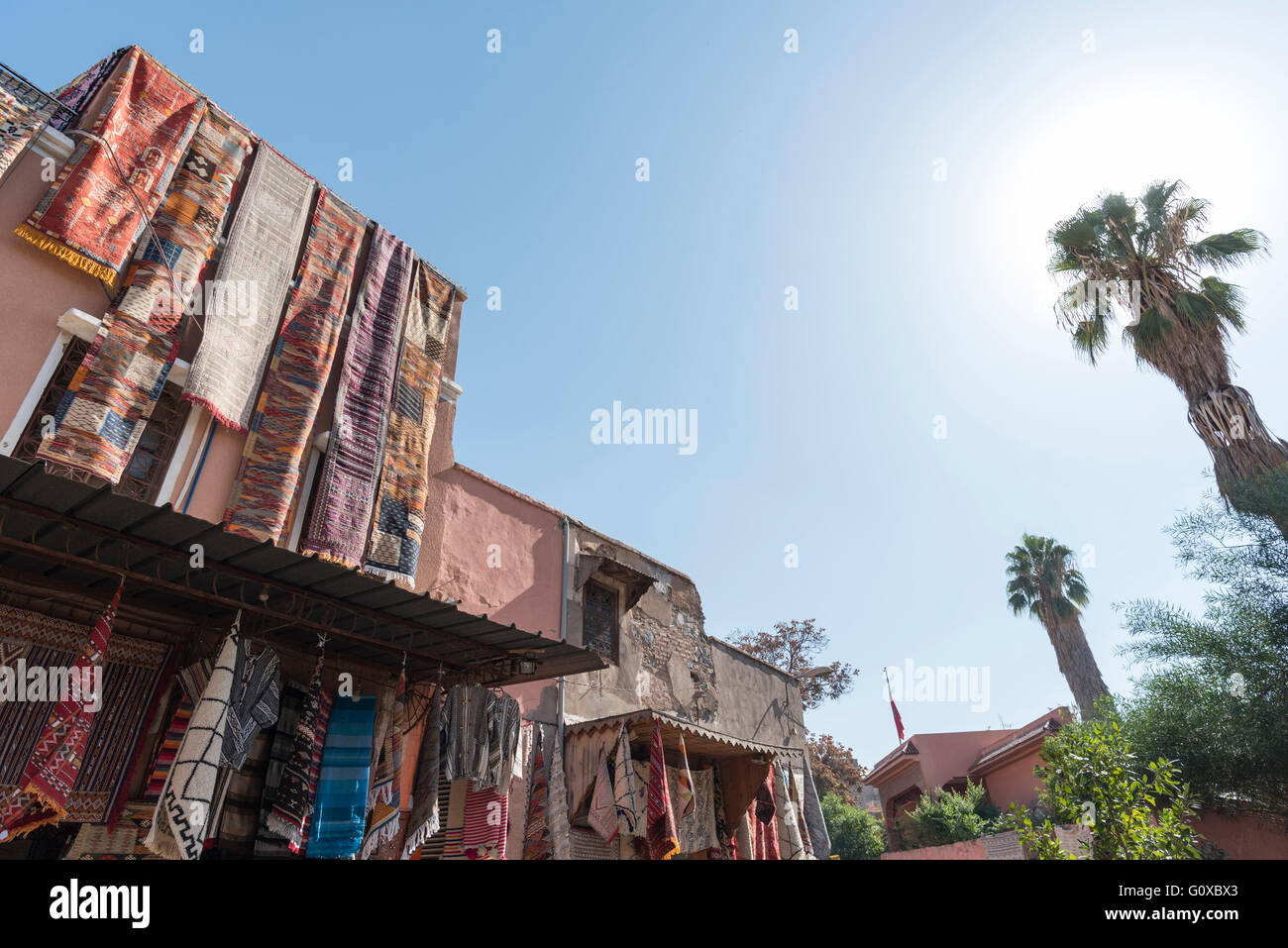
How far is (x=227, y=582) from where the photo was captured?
6.24 metres

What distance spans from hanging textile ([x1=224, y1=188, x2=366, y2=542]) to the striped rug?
17 centimetres

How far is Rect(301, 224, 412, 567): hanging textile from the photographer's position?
26.9 feet

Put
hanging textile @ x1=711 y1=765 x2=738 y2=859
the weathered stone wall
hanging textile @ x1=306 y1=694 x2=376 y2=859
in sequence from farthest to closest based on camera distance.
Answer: hanging textile @ x1=711 y1=765 x2=738 y2=859, the weathered stone wall, hanging textile @ x1=306 y1=694 x2=376 y2=859

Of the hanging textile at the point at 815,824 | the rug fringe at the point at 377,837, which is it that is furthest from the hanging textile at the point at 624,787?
the hanging textile at the point at 815,824

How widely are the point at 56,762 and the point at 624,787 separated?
6005 mm

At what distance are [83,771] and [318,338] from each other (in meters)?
5.18

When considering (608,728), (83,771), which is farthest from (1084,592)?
(83,771)

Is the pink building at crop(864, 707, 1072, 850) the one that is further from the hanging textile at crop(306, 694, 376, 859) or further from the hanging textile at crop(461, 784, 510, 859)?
the hanging textile at crop(306, 694, 376, 859)

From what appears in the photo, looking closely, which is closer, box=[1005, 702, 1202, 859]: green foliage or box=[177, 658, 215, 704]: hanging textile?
box=[177, 658, 215, 704]: hanging textile

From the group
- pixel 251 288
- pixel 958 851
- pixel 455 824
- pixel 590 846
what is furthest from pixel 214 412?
pixel 958 851

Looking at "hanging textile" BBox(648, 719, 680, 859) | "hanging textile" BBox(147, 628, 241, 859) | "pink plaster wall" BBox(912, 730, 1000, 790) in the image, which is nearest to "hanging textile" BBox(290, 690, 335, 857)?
"hanging textile" BBox(147, 628, 241, 859)

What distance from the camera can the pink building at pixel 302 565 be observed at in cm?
541
